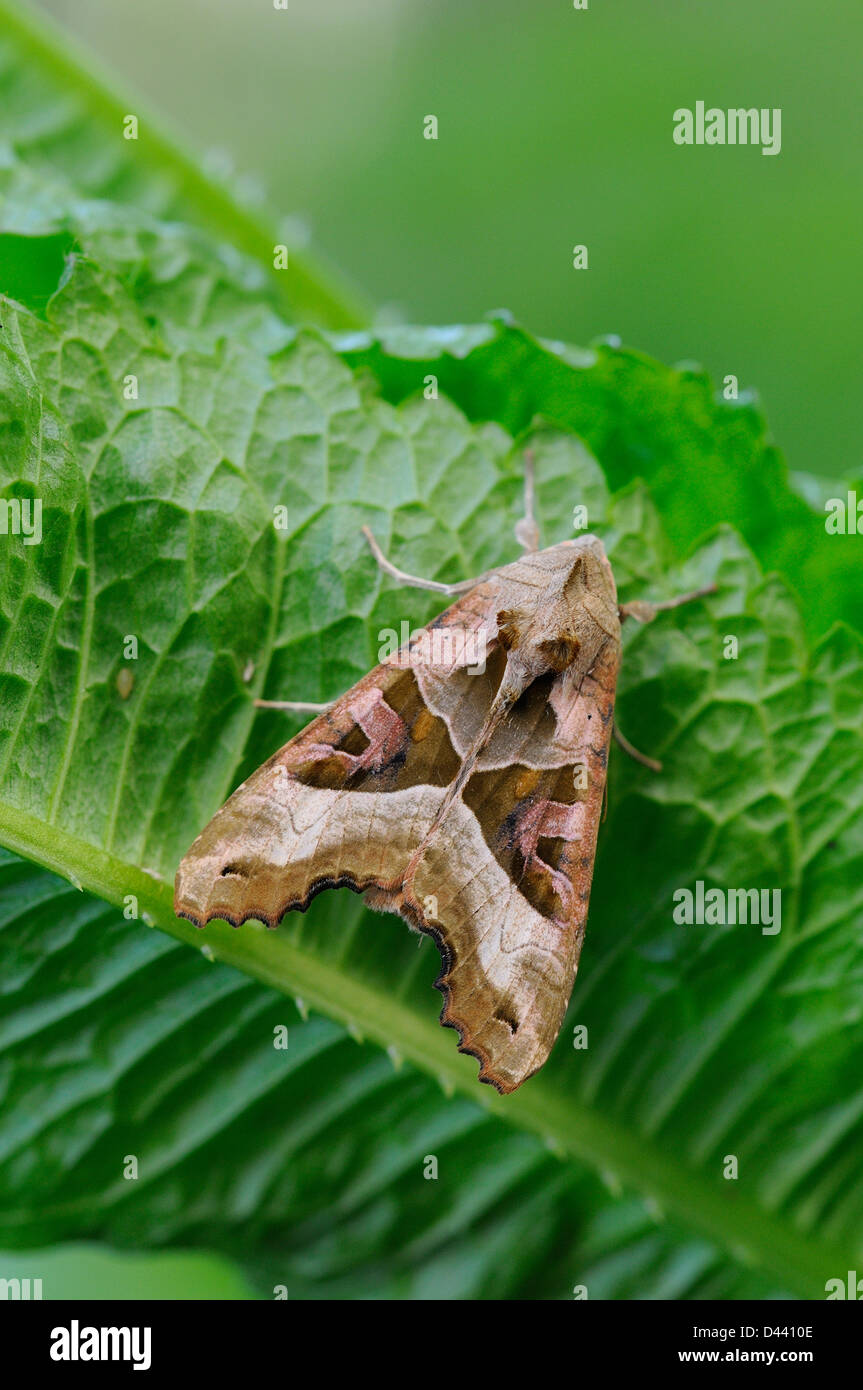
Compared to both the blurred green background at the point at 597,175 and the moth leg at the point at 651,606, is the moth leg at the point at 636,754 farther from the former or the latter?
the blurred green background at the point at 597,175

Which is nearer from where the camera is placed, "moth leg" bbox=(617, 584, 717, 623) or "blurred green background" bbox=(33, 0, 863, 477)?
"moth leg" bbox=(617, 584, 717, 623)

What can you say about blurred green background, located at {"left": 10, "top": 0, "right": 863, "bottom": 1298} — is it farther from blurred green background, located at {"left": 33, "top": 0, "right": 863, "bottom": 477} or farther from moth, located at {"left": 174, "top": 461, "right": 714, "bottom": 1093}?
moth, located at {"left": 174, "top": 461, "right": 714, "bottom": 1093}

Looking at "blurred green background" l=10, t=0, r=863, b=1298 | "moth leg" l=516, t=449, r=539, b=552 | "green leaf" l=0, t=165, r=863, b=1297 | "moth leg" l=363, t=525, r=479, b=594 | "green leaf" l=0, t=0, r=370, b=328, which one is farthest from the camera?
"blurred green background" l=10, t=0, r=863, b=1298

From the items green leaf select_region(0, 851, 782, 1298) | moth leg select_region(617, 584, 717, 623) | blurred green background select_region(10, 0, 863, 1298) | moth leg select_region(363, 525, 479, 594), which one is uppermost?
blurred green background select_region(10, 0, 863, 1298)

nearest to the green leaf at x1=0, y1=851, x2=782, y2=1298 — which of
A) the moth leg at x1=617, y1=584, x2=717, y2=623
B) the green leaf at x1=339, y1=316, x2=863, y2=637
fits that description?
the moth leg at x1=617, y1=584, x2=717, y2=623

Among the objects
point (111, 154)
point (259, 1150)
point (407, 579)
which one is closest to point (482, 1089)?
point (259, 1150)
